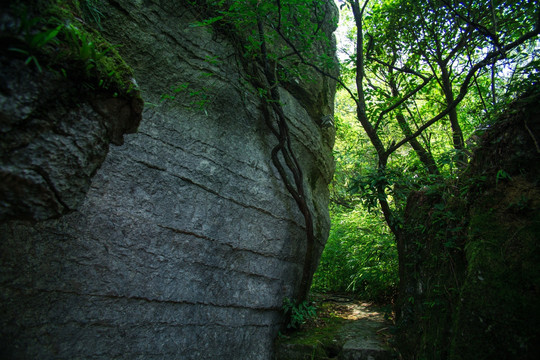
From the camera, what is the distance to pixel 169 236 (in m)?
2.91

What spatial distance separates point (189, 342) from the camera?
2945 millimetres

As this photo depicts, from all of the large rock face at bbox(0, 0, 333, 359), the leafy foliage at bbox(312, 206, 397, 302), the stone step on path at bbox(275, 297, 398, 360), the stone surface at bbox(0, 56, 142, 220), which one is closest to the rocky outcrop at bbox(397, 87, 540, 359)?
the stone step on path at bbox(275, 297, 398, 360)

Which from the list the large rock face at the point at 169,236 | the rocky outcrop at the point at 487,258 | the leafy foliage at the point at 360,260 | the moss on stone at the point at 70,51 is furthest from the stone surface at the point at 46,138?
the leafy foliage at the point at 360,260

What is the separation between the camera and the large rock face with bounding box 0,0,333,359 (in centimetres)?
224

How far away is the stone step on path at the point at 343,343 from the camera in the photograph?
3267 millimetres

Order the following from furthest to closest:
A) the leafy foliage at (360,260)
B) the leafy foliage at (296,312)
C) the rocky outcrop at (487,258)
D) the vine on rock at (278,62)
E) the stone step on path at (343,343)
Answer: the leafy foliage at (360,260) < the leafy foliage at (296,312) < the vine on rock at (278,62) < the stone step on path at (343,343) < the rocky outcrop at (487,258)

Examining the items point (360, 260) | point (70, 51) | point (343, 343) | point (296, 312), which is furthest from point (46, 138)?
point (360, 260)

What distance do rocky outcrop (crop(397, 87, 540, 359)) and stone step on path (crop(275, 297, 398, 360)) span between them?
33cm

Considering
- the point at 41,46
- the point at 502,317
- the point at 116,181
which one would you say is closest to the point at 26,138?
the point at 41,46

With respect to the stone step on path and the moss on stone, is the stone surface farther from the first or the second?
the stone step on path

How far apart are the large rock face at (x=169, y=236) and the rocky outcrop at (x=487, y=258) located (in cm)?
191

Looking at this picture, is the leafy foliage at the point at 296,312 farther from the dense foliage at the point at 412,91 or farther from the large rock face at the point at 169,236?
the dense foliage at the point at 412,91

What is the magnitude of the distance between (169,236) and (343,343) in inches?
103

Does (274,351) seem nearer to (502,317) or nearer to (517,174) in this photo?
(502,317)
